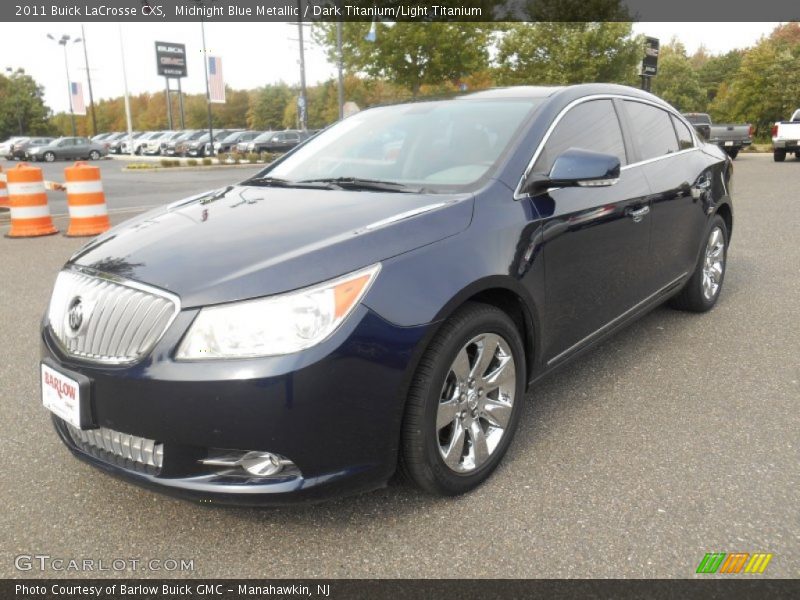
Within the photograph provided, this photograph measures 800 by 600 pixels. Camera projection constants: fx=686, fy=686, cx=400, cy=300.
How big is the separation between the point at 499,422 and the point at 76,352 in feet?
5.27

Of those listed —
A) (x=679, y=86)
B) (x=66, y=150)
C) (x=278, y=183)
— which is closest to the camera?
(x=278, y=183)

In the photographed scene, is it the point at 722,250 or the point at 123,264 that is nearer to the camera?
the point at 123,264

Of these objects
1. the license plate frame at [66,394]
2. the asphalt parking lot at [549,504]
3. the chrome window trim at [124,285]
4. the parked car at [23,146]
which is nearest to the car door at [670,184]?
the asphalt parking lot at [549,504]

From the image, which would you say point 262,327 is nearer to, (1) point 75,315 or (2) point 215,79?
(1) point 75,315

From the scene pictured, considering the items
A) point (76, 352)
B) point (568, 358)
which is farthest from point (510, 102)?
point (76, 352)

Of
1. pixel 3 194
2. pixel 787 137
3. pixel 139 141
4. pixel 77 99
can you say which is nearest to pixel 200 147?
pixel 139 141

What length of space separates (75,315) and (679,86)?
63630mm

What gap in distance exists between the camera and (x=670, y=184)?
408 cm

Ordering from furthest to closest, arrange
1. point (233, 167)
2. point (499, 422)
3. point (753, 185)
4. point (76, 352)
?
point (233, 167) → point (753, 185) → point (499, 422) → point (76, 352)

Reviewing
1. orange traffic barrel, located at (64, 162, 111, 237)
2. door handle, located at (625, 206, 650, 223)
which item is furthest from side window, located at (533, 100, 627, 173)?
orange traffic barrel, located at (64, 162, 111, 237)

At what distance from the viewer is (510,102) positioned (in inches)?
135

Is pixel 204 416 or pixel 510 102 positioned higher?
pixel 510 102

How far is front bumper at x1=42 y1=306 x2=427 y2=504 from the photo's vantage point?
81.3 inches

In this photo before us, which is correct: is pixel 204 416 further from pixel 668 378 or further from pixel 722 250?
pixel 722 250
